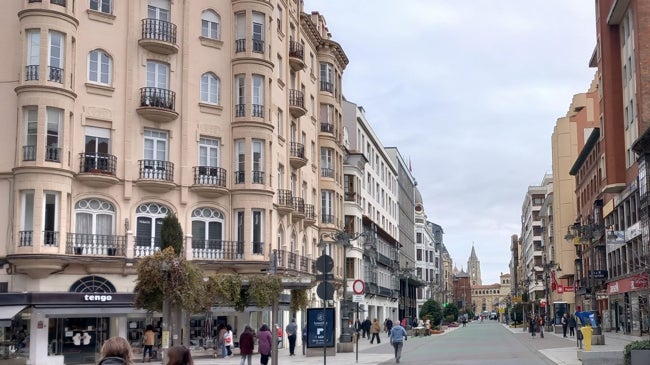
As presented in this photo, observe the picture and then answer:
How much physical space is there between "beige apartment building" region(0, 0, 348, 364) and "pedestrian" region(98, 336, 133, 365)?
2636 centimetres

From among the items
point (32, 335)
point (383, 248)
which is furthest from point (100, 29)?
point (383, 248)

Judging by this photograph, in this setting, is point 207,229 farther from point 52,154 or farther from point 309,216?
point 309,216

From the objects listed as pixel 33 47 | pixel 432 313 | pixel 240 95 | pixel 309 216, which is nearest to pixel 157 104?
pixel 240 95

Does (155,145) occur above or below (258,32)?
below

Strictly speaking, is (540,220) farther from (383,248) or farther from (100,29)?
(100,29)

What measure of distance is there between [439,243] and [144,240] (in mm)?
150508

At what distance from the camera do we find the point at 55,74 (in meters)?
33.6

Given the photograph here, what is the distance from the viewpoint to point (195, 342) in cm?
3778

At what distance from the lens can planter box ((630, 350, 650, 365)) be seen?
802 inches

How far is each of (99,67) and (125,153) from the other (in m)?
3.85

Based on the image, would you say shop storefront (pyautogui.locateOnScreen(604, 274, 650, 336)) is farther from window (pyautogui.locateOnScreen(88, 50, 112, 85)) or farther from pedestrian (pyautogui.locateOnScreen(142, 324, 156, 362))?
window (pyautogui.locateOnScreen(88, 50, 112, 85))

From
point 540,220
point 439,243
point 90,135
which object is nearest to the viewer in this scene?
point 90,135

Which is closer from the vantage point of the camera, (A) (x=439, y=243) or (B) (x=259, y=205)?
(B) (x=259, y=205)

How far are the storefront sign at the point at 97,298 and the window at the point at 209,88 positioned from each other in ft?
34.3
